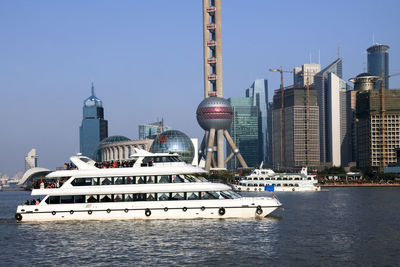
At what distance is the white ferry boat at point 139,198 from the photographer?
55.9m

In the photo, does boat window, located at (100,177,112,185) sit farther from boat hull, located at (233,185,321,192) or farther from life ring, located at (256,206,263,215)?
boat hull, located at (233,185,321,192)

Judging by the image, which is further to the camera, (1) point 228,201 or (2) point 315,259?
(1) point 228,201

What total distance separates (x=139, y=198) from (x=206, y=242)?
1417 centimetres

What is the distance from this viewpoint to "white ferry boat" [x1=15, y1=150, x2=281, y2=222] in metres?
55.9

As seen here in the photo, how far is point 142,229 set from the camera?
169 feet

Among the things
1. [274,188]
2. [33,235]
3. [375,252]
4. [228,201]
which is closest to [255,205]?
[228,201]

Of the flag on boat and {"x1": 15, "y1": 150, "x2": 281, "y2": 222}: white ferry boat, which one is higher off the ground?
{"x1": 15, "y1": 150, "x2": 281, "y2": 222}: white ferry boat

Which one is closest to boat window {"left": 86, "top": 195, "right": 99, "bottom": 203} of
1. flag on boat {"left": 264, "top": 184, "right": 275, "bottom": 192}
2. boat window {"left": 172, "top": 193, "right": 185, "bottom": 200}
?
boat window {"left": 172, "top": 193, "right": 185, "bottom": 200}

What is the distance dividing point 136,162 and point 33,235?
13.0 meters

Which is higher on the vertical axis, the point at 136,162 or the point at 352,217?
the point at 136,162

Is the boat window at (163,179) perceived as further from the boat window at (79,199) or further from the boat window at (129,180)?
the boat window at (79,199)

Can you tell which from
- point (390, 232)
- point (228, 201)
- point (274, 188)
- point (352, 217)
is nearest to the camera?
point (390, 232)

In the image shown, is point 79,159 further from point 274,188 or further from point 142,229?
point 274,188

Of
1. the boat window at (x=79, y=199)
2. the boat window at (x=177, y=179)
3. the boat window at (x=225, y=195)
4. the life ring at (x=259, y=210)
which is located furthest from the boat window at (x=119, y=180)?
the life ring at (x=259, y=210)
